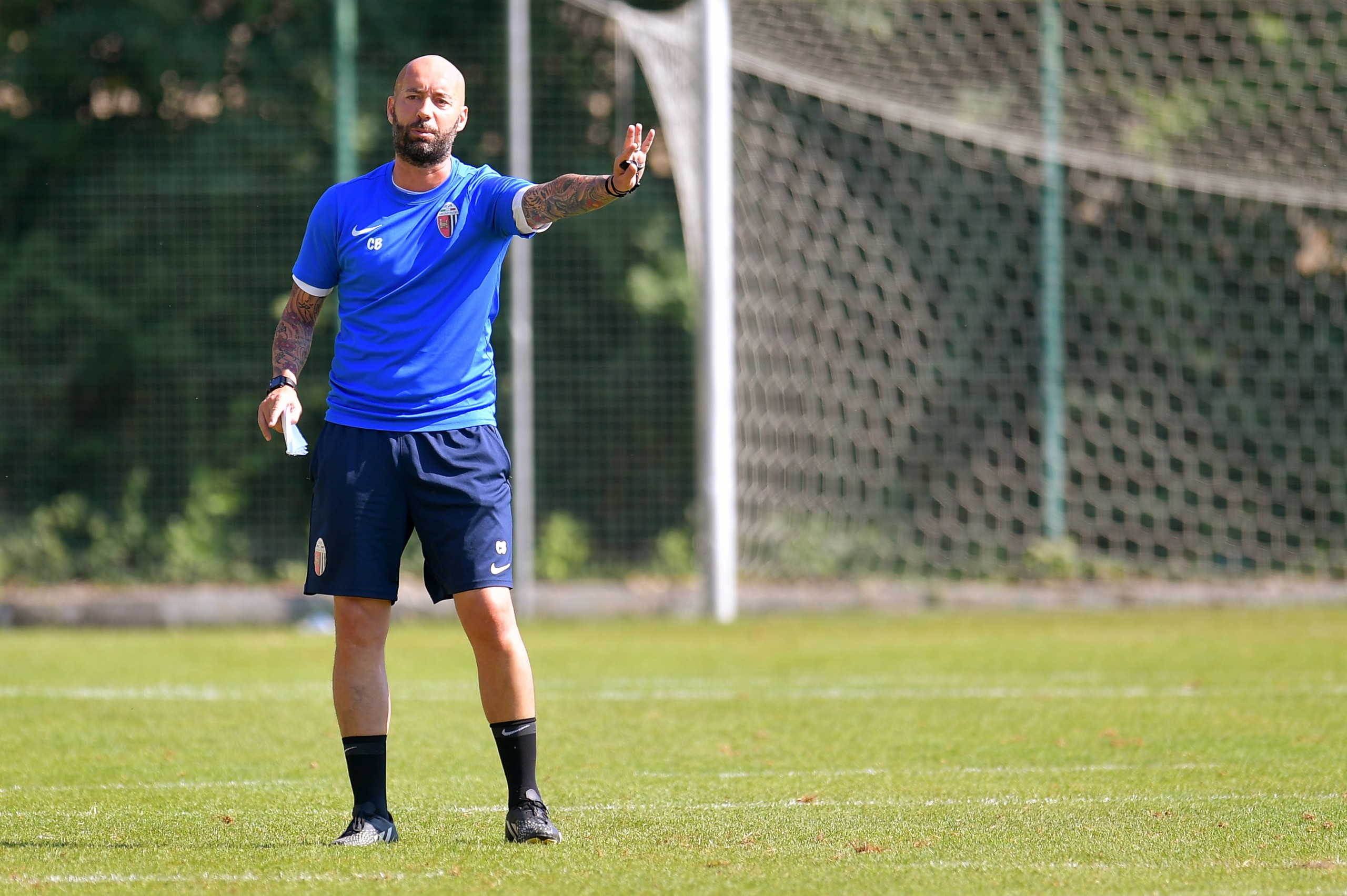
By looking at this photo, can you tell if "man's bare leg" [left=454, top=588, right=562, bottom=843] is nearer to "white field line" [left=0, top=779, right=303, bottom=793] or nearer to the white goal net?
"white field line" [left=0, top=779, right=303, bottom=793]

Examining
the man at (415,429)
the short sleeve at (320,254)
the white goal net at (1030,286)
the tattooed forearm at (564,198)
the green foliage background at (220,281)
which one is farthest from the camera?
the green foliage background at (220,281)

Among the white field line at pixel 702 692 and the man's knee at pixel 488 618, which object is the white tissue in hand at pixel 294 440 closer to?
the man's knee at pixel 488 618

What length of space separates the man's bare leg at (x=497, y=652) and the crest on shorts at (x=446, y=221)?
0.97m

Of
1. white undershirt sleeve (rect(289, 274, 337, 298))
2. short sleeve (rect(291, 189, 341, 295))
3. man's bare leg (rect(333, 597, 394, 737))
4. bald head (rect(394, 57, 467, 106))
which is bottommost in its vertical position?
man's bare leg (rect(333, 597, 394, 737))

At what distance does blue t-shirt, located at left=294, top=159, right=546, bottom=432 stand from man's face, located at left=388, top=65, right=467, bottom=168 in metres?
0.12

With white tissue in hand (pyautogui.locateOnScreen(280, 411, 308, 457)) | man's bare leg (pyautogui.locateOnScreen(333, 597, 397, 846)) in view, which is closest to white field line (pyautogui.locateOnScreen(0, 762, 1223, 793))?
man's bare leg (pyautogui.locateOnScreen(333, 597, 397, 846))

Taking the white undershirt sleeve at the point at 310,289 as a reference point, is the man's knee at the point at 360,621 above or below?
below

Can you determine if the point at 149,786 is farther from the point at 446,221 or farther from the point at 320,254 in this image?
the point at 446,221

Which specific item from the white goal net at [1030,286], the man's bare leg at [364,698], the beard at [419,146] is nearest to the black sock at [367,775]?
the man's bare leg at [364,698]

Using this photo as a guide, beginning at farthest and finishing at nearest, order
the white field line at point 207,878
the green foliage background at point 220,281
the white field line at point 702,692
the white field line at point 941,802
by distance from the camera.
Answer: the green foliage background at point 220,281, the white field line at point 702,692, the white field line at point 941,802, the white field line at point 207,878

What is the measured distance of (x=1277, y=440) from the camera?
12.7 meters

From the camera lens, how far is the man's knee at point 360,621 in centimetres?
432

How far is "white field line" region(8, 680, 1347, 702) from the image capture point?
286 inches

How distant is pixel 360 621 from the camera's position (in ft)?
14.2
